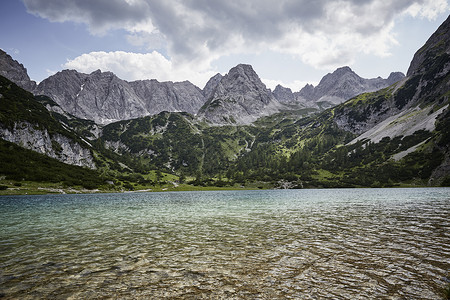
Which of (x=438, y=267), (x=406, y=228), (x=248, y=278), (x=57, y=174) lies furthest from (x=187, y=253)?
(x=57, y=174)

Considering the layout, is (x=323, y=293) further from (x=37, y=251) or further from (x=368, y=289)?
(x=37, y=251)

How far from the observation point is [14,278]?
12.6 meters

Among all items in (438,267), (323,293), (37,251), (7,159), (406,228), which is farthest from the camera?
(7,159)

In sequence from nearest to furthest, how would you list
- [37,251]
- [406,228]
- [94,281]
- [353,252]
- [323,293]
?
1. [323,293]
2. [94,281]
3. [353,252]
4. [37,251]
5. [406,228]

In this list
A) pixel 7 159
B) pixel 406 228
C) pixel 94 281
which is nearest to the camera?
pixel 94 281

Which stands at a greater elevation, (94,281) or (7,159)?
(7,159)

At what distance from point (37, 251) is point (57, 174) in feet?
661

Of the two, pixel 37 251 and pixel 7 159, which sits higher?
pixel 7 159

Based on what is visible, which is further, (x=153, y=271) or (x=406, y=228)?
(x=406, y=228)

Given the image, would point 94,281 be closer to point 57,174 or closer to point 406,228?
point 406,228

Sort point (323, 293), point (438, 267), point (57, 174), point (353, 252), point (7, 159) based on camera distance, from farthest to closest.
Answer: point (57, 174) < point (7, 159) < point (353, 252) < point (438, 267) < point (323, 293)

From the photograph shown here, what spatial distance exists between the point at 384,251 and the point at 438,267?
3.70 m

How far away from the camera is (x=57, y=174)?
184250 millimetres

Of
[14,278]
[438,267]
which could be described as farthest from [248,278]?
[14,278]
